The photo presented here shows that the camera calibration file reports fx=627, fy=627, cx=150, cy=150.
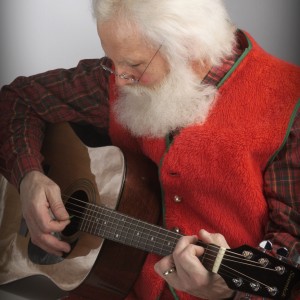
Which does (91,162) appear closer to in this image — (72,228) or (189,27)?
(72,228)

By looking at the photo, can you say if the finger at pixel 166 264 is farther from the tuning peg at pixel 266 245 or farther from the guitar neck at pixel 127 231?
the tuning peg at pixel 266 245

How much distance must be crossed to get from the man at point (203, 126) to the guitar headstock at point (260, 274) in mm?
60

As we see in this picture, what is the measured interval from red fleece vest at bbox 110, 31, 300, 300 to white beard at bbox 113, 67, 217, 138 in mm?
24

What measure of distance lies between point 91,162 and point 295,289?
0.60m

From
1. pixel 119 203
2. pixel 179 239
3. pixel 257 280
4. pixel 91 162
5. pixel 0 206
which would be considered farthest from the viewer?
pixel 0 206

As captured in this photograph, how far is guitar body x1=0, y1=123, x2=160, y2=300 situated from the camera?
4.74ft

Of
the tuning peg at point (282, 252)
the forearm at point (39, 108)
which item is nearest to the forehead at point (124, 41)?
the forearm at point (39, 108)

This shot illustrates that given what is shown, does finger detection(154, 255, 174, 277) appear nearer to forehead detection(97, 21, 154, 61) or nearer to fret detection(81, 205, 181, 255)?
fret detection(81, 205, 181, 255)

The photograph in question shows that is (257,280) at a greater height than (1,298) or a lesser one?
greater

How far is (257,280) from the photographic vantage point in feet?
3.82

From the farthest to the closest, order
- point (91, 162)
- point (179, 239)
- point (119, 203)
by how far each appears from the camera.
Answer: point (91, 162) < point (119, 203) < point (179, 239)

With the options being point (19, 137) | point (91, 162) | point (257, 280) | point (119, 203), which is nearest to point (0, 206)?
point (19, 137)

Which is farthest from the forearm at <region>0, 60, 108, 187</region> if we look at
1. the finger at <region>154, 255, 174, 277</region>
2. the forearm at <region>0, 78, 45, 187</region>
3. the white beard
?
the finger at <region>154, 255, 174, 277</region>

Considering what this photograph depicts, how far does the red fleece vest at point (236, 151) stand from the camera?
131 cm
